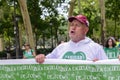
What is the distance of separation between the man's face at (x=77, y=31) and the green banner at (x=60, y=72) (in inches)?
15.4

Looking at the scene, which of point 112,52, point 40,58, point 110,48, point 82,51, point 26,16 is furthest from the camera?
point 26,16

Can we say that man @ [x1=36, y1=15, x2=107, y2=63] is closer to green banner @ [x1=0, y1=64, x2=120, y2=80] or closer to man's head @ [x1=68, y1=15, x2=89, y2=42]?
man's head @ [x1=68, y1=15, x2=89, y2=42]

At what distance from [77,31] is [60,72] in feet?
1.84

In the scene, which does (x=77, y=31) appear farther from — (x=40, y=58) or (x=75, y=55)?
(x=40, y=58)

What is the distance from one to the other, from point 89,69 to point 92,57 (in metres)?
0.26

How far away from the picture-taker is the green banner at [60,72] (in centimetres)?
407

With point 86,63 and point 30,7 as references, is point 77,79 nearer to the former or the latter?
point 86,63

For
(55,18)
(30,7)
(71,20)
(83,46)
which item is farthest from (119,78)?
(55,18)

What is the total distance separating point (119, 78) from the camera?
13.3 feet

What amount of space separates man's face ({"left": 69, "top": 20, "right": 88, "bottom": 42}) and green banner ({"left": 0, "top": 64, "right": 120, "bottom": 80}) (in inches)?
15.4

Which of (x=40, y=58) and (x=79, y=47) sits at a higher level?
(x=79, y=47)

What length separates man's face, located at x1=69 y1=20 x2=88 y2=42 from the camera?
4.37 meters

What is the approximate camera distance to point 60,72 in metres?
4.12

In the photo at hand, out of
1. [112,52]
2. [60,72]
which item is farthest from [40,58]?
[112,52]
